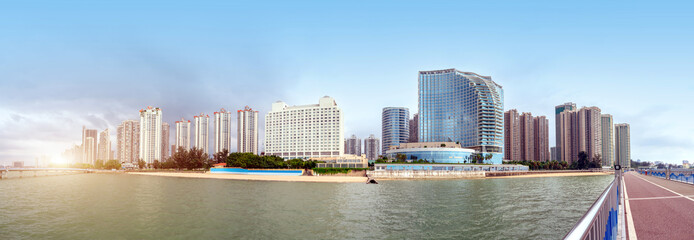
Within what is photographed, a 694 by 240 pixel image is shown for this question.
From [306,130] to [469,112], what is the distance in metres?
80.9

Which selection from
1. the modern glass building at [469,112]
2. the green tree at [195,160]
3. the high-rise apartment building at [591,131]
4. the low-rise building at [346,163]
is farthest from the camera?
the high-rise apartment building at [591,131]

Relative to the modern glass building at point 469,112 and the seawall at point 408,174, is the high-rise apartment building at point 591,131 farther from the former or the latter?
the seawall at point 408,174

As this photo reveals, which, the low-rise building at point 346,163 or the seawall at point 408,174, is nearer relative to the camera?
the seawall at point 408,174

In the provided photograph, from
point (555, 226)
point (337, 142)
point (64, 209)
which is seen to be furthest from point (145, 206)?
point (337, 142)

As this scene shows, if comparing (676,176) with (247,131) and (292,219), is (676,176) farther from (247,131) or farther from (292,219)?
(247,131)

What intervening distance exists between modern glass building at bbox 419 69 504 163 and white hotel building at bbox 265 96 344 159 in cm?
5744

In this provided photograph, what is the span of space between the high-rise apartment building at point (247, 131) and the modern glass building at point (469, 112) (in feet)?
313

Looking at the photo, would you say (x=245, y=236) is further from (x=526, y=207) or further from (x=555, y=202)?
(x=555, y=202)

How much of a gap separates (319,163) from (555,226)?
369 feet

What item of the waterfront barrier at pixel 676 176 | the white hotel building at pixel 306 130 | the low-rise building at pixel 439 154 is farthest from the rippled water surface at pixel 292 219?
the white hotel building at pixel 306 130

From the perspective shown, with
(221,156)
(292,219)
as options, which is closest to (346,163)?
(221,156)

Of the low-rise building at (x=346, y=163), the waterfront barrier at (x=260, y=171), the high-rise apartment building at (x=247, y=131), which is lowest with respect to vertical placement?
the waterfront barrier at (x=260, y=171)

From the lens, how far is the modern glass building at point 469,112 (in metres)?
178

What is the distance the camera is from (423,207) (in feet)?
132
